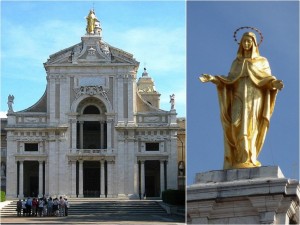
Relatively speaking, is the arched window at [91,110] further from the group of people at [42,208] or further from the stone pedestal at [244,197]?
the stone pedestal at [244,197]

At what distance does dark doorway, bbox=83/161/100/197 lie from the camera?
44291mm

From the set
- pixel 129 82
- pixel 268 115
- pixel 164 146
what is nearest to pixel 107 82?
pixel 129 82

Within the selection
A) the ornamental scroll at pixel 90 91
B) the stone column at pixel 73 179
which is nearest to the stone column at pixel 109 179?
the stone column at pixel 73 179

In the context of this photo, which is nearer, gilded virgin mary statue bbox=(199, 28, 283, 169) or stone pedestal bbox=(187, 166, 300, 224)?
stone pedestal bbox=(187, 166, 300, 224)

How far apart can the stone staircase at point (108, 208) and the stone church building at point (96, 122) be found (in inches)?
261

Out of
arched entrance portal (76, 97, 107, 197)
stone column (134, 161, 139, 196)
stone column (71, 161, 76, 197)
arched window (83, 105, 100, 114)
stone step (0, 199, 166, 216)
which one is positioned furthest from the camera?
arched window (83, 105, 100, 114)

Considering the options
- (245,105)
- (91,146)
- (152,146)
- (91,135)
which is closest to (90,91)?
(91,135)

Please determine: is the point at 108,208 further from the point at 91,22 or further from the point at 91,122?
the point at 91,22

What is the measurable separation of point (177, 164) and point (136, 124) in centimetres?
305

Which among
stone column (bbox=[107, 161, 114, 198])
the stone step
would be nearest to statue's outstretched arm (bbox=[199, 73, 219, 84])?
the stone step

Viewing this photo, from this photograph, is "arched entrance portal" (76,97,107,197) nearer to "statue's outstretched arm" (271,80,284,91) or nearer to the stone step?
the stone step

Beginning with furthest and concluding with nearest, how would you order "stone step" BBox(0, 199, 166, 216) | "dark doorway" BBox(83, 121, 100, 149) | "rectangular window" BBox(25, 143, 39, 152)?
"dark doorway" BBox(83, 121, 100, 149) < "rectangular window" BBox(25, 143, 39, 152) < "stone step" BBox(0, 199, 166, 216)

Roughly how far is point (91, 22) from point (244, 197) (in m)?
32.2

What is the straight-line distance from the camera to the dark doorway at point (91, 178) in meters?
44.3
